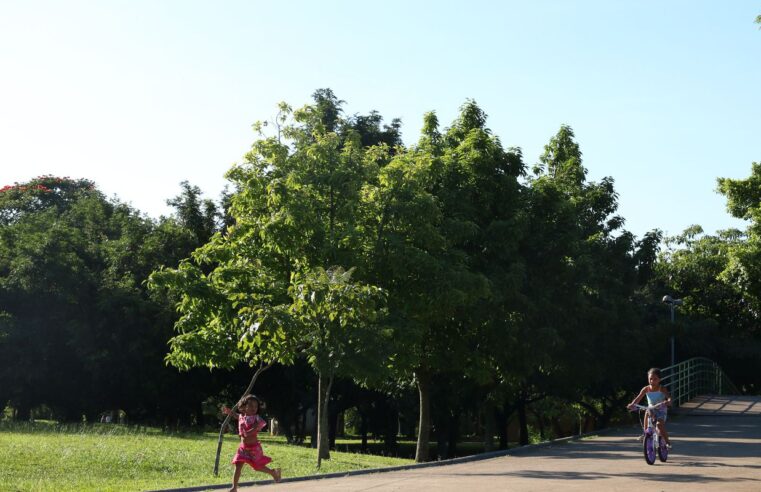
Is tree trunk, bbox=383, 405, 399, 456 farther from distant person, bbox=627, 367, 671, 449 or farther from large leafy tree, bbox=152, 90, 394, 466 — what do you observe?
distant person, bbox=627, 367, 671, 449

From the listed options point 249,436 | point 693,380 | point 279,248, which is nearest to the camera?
point 249,436

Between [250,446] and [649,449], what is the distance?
24.1 ft

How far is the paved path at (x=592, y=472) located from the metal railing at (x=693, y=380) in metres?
7.68

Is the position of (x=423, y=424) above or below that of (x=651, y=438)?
above

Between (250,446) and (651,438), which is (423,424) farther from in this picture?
(250,446)

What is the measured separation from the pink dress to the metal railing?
17.5m

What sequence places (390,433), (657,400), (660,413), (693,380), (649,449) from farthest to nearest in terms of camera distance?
(390,433), (693,380), (657,400), (660,413), (649,449)

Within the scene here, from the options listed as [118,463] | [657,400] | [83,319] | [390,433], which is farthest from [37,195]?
[657,400]

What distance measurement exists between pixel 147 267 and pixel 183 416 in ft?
30.6

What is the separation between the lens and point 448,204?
992 inches

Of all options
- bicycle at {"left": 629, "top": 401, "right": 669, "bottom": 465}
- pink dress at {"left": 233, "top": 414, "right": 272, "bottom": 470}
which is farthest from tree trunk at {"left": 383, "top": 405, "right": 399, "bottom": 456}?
pink dress at {"left": 233, "top": 414, "right": 272, "bottom": 470}

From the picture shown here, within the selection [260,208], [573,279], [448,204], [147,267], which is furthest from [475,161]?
[147,267]

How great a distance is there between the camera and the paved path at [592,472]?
1345 centimetres

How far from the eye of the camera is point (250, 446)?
12.7m
